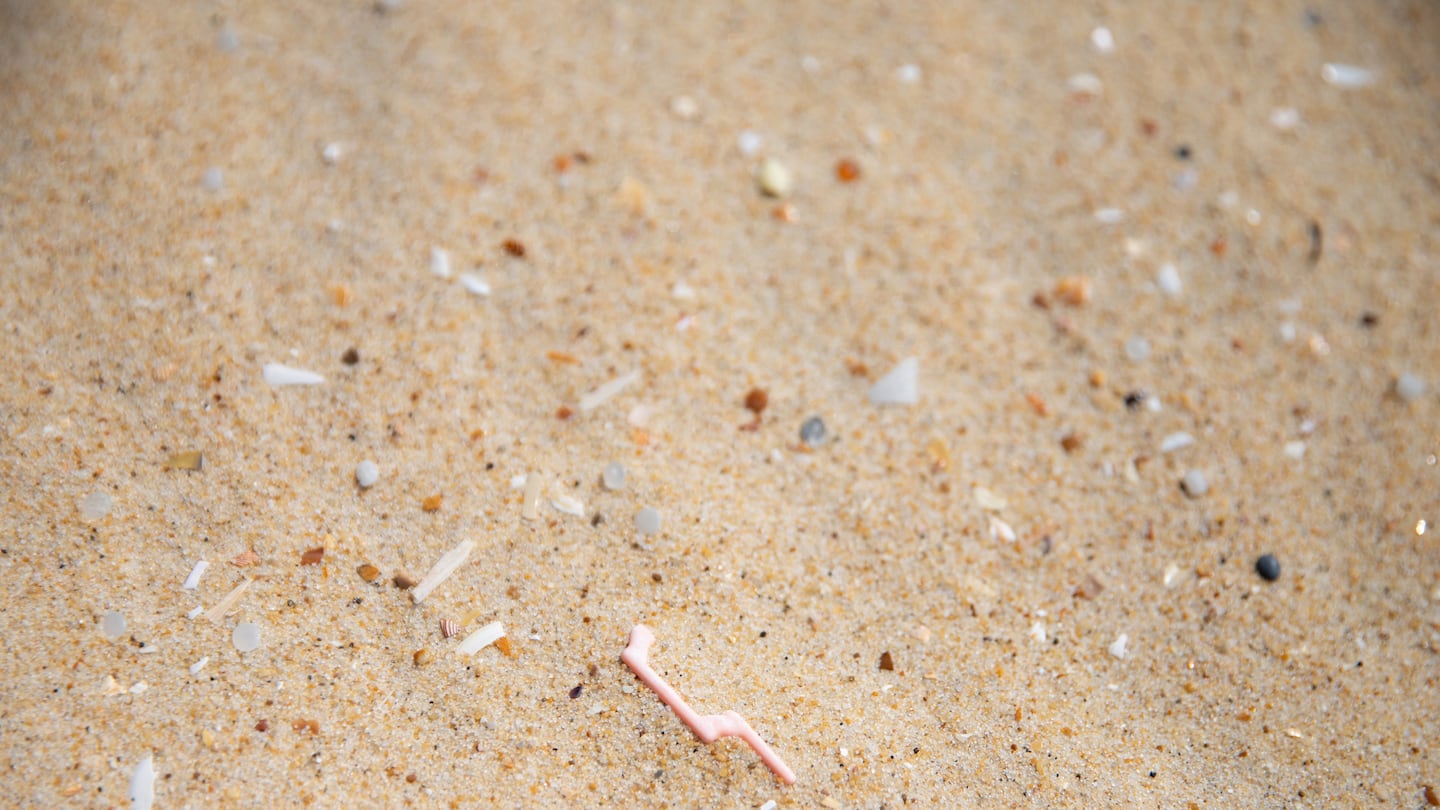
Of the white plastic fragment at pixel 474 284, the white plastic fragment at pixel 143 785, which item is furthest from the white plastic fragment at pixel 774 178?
the white plastic fragment at pixel 143 785

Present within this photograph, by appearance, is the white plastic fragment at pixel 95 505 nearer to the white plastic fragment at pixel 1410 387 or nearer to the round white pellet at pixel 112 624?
the round white pellet at pixel 112 624

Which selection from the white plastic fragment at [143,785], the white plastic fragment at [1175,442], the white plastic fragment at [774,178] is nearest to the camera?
the white plastic fragment at [143,785]

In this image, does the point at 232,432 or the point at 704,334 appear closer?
the point at 232,432

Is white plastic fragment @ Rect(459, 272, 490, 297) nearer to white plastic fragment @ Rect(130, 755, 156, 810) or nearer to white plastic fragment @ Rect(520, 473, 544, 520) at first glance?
white plastic fragment @ Rect(520, 473, 544, 520)

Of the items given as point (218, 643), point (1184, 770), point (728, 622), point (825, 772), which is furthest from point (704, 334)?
point (1184, 770)

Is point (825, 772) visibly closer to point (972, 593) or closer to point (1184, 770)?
point (972, 593)

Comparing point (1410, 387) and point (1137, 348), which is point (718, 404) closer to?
point (1137, 348)

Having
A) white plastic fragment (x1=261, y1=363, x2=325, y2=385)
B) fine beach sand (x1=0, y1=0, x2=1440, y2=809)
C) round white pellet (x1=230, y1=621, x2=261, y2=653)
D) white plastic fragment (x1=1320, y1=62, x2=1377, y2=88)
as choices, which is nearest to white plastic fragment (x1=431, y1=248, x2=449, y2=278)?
fine beach sand (x1=0, y1=0, x2=1440, y2=809)
